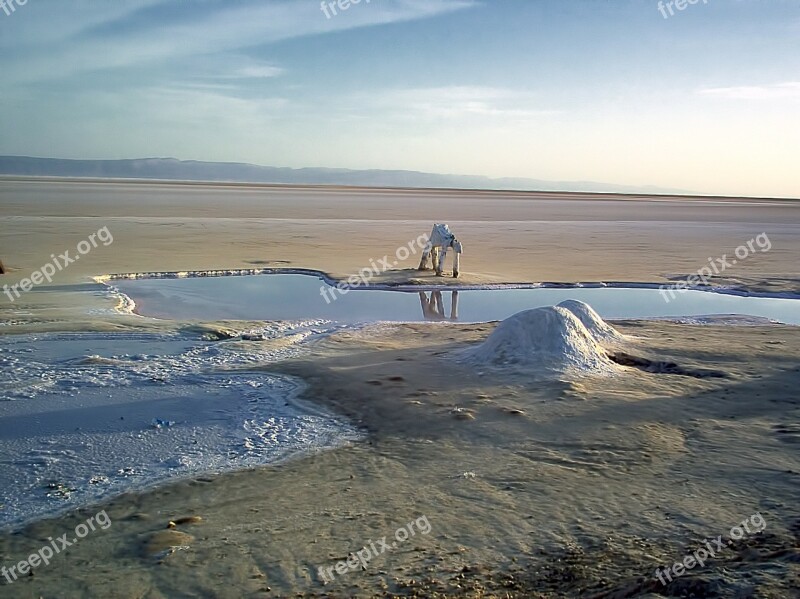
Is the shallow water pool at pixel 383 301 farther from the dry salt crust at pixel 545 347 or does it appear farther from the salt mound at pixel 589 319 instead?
the dry salt crust at pixel 545 347

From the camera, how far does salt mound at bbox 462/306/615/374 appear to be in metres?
9.22

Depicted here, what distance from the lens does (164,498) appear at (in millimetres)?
5730

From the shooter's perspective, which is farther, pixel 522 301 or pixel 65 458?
pixel 522 301

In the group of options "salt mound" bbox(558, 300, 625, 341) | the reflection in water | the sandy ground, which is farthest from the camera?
the reflection in water

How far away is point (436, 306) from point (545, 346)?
6.13m

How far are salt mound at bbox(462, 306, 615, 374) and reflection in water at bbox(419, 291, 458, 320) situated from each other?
4.48 metres

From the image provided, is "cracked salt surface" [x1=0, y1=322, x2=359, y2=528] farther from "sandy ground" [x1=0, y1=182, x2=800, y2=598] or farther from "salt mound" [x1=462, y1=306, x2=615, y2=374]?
"salt mound" [x1=462, y1=306, x2=615, y2=374]

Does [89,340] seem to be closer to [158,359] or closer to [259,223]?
[158,359]

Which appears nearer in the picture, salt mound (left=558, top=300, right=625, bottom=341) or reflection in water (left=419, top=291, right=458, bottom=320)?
salt mound (left=558, top=300, right=625, bottom=341)

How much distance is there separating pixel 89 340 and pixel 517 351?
6368mm

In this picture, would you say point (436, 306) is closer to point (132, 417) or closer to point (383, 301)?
point (383, 301)

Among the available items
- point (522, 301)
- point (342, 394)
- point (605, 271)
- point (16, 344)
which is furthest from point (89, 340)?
point (605, 271)

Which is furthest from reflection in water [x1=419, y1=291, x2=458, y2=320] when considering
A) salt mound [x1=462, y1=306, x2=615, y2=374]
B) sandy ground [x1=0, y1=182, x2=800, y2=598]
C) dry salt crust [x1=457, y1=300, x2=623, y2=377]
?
salt mound [x1=462, y1=306, x2=615, y2=374]

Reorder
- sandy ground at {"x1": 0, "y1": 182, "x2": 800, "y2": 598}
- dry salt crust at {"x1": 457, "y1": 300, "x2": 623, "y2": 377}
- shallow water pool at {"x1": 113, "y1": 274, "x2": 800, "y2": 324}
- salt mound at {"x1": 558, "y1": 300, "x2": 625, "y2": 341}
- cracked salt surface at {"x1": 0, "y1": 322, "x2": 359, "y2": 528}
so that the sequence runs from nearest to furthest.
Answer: sandy ground at {"x1": 0, "y1": 182, "x2": 800, "y2": 598}
cracked salt surface at {"x1": 0, "y1": 322, "x2": 359, "y2": 528}
dry salt crust at {"x1": 457, "y1": 300, "x2": 623, "y2": 377}
salt mound at {"x1": 558, "y1": 300, "x2": 625, "y2": 341}
shallow water pool at {"x1": 113, "y1": 274, "x2": 800, "y2": 324}
